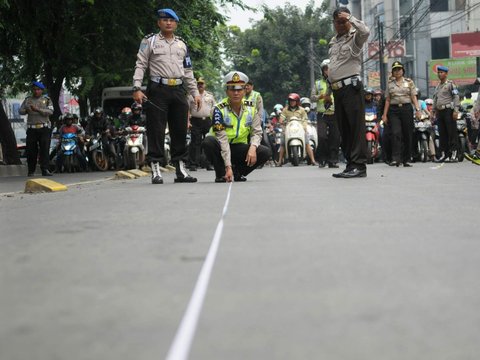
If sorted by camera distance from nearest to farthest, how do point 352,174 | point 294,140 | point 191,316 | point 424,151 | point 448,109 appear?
point 191,316, point 352,174, point 448,109, point 424,151, point 294,140

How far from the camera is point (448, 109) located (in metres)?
20.1

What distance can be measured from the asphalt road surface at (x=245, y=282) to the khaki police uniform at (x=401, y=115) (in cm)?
973

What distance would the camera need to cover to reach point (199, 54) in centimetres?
3011

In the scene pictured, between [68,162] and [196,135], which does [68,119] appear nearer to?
[68,162]

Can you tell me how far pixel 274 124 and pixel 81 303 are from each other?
26.1m

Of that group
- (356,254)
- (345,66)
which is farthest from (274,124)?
(356,254)

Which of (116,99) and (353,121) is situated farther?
(116,99)

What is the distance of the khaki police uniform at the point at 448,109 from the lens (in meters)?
20.0

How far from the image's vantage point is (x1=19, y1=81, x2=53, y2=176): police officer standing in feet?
62.4

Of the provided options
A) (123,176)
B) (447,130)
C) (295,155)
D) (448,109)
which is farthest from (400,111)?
(295,155)

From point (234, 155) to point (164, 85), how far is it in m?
1.14

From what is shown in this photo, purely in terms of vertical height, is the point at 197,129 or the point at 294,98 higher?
the point at 294,98

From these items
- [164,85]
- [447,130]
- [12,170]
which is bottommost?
[12,170]

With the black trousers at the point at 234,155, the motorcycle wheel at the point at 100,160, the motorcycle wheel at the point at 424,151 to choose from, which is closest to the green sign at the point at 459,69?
the motorcycle wheel at the point at 424,151
